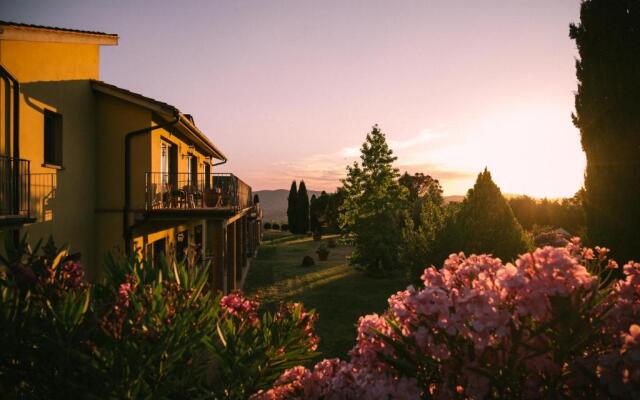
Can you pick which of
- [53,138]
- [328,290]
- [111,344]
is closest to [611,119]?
[328,290]

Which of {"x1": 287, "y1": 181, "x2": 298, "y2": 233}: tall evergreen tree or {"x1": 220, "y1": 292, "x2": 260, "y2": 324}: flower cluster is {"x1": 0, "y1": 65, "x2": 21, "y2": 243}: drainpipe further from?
{"x1": 287, "y1": 181, "x2": 298, "y2": 233}: tall evergreen tree

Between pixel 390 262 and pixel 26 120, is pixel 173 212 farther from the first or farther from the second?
pixel 390 262

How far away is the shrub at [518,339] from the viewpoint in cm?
222

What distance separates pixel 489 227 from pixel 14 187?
42.0 feet

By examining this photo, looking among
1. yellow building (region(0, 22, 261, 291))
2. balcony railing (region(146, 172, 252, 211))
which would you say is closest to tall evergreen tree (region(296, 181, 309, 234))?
balcony railing (region(146, 172, 252, 211))

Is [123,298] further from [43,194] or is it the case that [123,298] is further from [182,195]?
[182,195]

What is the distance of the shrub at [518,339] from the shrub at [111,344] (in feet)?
2.84

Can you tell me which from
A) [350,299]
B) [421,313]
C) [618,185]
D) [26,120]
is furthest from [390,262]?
[421,313]

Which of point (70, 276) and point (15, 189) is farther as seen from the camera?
point (15, 189)

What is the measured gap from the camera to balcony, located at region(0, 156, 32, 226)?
7188mm

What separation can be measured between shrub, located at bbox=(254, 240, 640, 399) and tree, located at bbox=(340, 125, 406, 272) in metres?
19.4

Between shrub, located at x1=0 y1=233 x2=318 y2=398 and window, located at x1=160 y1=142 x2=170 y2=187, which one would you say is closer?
shrub, located at x1=0 y1=233 x2=318 y2=398

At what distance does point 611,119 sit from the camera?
11961mm

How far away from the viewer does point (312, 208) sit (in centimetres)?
5647
